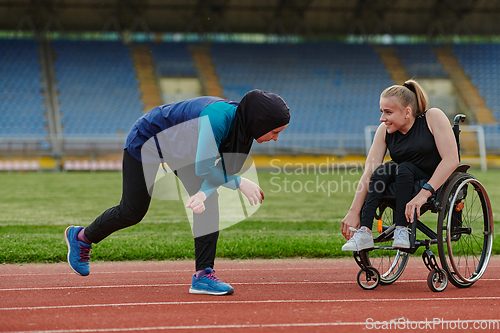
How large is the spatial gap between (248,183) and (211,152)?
31cm

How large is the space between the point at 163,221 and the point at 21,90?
17634 mm

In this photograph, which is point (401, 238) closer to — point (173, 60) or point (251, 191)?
point (251, 191)

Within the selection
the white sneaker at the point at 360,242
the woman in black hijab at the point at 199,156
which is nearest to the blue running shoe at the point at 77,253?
the woman in black hijab at the point at 199,156

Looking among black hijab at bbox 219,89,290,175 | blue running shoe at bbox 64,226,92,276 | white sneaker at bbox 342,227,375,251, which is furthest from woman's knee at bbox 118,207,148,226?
white sneaker at bbox 342,227,375,251

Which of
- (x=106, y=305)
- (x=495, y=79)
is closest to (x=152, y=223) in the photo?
(x=106, y=305)

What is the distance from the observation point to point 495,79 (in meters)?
26.5

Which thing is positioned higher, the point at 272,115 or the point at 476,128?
the point at 476,128

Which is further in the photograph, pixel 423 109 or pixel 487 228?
pixel 487 228

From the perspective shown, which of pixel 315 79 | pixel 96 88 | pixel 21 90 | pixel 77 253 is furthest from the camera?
pixel 315 79

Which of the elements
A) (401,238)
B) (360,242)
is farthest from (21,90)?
(401,238)

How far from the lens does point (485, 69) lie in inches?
1072

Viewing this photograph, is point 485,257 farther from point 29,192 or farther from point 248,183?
point 29,192

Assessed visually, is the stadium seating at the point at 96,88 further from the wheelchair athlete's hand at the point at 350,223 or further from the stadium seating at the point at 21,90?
the wheelchair athlete's hand at the point at 350,223

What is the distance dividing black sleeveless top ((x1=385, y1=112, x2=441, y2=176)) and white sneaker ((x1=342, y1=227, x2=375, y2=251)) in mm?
631
